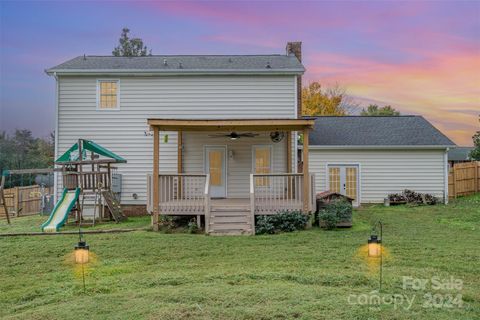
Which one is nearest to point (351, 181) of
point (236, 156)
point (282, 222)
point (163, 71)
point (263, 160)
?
point (263, 160)

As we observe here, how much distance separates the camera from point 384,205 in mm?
18047

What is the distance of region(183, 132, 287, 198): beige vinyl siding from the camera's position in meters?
14.5

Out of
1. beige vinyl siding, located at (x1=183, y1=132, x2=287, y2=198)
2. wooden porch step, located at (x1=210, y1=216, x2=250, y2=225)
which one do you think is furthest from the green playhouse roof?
wooden porch step, located at (x1=210, y1=216, x2=250, y2=225)

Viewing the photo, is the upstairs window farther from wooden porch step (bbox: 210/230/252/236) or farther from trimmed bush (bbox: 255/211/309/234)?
trimmed bush (bbox: 255/211/309/234)

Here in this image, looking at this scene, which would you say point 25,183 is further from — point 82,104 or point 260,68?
point 260,68

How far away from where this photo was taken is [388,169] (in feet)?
60.5

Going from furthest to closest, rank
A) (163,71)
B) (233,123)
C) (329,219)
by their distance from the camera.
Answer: (163,71) < (233,123) < (329,219)

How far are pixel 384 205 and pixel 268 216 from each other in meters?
8.79

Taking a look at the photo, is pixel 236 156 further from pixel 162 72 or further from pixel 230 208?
pixel 162 72

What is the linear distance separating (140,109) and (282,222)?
671cm

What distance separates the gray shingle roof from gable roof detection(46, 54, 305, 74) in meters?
4.58

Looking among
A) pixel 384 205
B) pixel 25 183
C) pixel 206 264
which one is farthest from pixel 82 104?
pixel 25 183

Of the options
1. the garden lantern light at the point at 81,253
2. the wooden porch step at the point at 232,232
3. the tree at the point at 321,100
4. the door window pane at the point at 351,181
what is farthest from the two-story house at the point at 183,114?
the tree at the point at 321,100

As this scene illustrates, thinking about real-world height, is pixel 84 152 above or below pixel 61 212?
above
